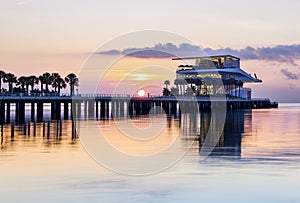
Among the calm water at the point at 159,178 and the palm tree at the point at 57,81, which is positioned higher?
the palm tree at the point at 57,81

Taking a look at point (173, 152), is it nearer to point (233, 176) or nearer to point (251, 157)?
point (251, 157)

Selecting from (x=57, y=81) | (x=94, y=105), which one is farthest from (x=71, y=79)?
(x=94, y=105)

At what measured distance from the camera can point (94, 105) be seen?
9425cm

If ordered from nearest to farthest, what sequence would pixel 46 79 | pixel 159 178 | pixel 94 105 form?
pixel 159 178 < pixel 94 105 < pixel 46 79

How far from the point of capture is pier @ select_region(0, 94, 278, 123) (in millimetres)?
72188

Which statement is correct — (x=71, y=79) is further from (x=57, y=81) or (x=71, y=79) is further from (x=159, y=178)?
(x=159, y=178)

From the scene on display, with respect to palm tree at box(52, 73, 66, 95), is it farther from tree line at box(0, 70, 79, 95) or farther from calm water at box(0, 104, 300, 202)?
calm water at box(0, 104, 300, 202)

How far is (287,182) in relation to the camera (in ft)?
61.5

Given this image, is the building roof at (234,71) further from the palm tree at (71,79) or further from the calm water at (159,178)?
the calm water at (159,178)

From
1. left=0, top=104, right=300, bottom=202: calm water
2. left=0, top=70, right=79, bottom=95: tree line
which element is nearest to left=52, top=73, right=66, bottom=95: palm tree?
left=0, top=70, right=79, bottom=95: tree line

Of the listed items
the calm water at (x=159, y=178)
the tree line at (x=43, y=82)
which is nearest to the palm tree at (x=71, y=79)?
the tree line at (x=43, y=82)

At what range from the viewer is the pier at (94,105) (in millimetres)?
72188

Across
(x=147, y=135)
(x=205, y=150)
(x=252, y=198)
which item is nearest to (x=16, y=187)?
(x=252, y=198)

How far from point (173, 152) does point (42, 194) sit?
38.9ft
